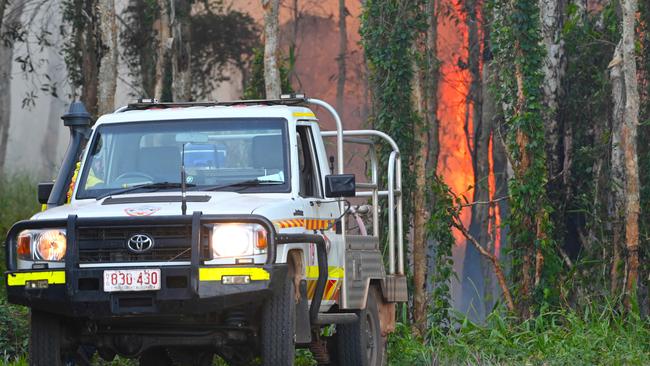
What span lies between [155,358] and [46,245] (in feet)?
9.15

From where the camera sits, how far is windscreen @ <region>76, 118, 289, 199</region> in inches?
405

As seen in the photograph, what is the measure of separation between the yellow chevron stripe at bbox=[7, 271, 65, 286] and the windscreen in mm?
1121

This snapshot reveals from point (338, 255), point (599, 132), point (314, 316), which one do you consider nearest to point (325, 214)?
point (338, 255)

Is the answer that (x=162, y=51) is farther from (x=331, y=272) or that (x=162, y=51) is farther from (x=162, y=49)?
(x=331, y=272)

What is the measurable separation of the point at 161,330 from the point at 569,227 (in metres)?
23.2

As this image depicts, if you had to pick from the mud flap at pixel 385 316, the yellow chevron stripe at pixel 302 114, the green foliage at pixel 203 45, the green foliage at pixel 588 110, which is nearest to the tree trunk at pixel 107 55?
the green foliage at pixel 588 110

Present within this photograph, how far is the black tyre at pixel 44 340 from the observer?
31.2 ft

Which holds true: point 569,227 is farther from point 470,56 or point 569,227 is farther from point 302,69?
point 302,69

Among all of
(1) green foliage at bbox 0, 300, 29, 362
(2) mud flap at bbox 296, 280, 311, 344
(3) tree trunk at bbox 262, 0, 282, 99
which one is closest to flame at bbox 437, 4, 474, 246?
(3) tree trunk at bbox 262, 0, 282, 99

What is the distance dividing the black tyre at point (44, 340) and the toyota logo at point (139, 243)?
2.64 feet

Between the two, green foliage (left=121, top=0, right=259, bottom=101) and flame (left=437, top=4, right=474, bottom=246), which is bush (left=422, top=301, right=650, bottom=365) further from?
flame (left=437, top=4, right=474, bottom=246)

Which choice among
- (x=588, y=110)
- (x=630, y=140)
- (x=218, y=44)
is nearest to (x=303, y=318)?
(x=630, y=140)

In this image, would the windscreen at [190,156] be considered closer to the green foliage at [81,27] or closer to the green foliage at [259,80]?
the green foliage at [81,27]

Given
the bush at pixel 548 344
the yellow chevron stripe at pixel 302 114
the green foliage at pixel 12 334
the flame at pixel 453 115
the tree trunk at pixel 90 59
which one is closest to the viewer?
the yellow chevron stripe at pixel 302 114
